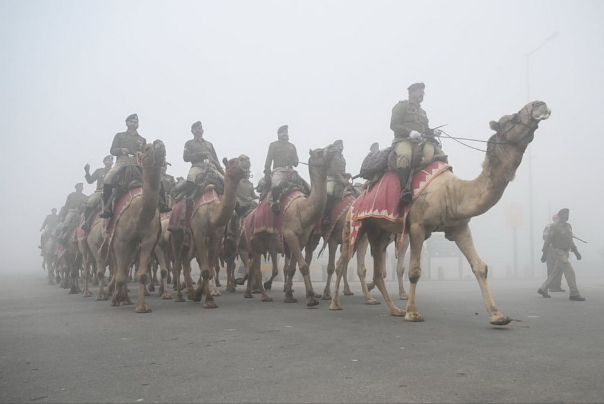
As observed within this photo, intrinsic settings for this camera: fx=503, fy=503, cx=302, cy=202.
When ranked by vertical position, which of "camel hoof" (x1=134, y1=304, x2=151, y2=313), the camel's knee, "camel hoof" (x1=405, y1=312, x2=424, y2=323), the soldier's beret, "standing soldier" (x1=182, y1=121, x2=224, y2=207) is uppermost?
the soldier's beret

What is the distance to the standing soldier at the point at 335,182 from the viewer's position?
41.5 feet

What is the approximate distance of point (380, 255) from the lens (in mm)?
10188

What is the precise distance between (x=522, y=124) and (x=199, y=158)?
A: 26.6 ft

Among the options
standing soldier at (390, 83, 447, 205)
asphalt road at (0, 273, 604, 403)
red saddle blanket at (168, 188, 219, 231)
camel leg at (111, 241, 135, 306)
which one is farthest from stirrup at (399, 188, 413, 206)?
camel leg at (111, 241, 135, 306)

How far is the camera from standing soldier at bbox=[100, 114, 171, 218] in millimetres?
10914

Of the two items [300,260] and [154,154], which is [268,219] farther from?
[154,154]

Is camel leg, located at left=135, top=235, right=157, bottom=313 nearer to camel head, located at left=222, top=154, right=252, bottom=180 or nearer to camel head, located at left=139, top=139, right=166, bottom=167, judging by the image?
camel head, located at left=139, top=139, right=166, bottom=167

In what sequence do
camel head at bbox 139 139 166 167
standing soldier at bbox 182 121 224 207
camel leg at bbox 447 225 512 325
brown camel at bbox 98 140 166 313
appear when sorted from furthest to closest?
→ standing soldier at bbox 182 121 224 207 < brown camel at bbox 98 140 166 313 < camel head at bbox 139 139 166 167 < camel leg at bbox 447 225 512 325

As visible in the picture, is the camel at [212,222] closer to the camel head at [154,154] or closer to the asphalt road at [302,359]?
the camel head at [154,154]

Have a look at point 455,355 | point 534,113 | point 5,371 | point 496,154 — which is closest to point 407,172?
point 496,154

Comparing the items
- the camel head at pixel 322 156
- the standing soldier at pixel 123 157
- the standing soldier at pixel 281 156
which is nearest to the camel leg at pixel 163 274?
the standing soldier at pixel 123 157

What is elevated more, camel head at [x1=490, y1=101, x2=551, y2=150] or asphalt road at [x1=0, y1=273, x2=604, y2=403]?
camel head at [x1=490, y1=101, x2=551, y2=150]

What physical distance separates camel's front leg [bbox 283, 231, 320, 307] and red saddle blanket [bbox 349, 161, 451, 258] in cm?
166

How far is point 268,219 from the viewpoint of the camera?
12000 millimetres
